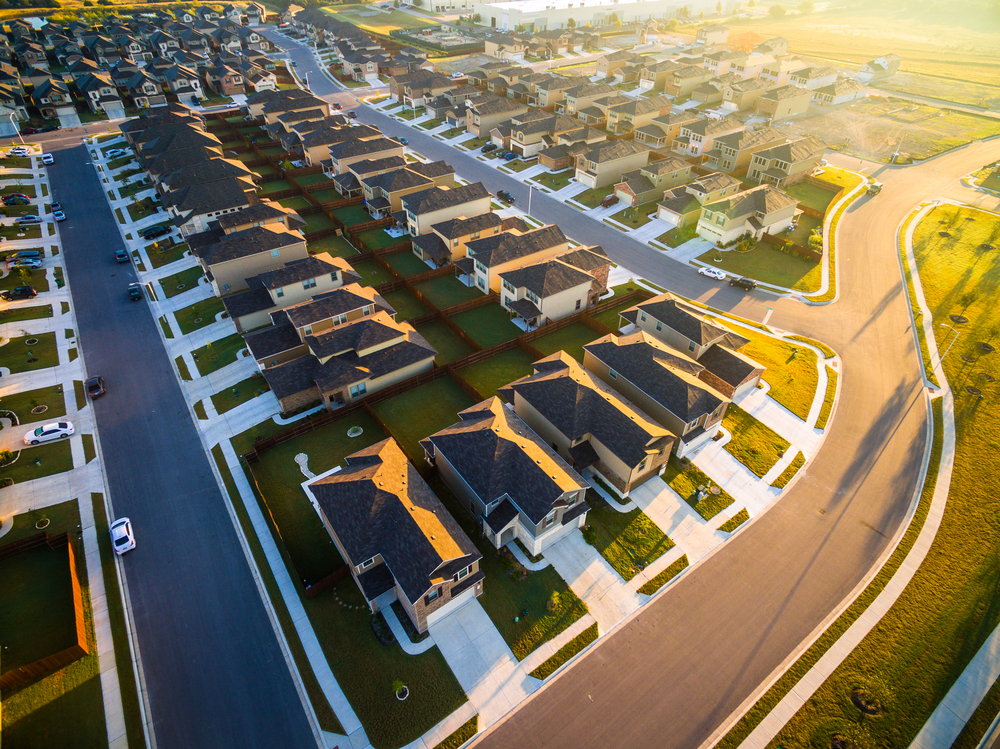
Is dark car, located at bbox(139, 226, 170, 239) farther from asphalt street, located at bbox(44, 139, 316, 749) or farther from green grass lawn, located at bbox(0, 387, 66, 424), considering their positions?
green grass lawn, located at bbox(0, 387, 66, 424)

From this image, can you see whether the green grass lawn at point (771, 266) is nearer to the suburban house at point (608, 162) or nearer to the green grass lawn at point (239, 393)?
the suburban house at point (608, 162)

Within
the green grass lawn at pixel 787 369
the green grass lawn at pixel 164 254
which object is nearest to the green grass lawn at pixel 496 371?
the green grass lawn at pixel 787 369

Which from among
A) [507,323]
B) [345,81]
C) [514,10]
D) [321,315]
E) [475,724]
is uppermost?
[514,10]

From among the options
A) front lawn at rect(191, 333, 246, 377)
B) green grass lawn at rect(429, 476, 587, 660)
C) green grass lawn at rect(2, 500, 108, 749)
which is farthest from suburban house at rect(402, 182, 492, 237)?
green grass lawn at rect(2, 500, 108, 749)

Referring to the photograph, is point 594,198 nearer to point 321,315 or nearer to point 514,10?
point 321,315

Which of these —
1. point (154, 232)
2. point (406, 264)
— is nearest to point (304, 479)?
point (406, 264)

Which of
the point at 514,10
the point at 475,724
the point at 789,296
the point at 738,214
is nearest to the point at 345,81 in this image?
the point at 514,10

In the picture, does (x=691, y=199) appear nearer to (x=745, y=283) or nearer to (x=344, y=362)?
(x=745, y=283)
